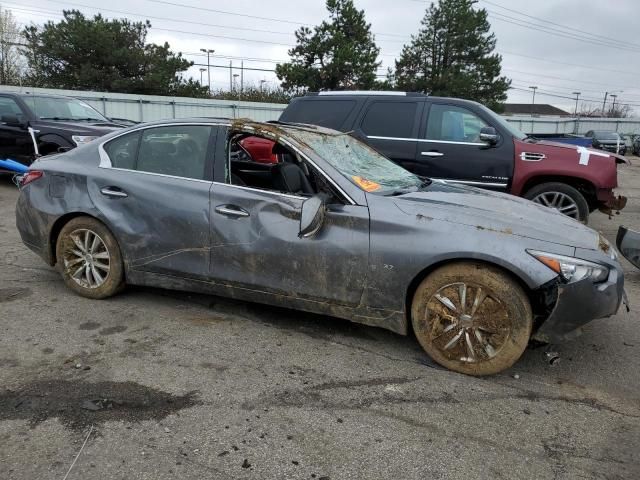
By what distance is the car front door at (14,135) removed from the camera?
31.7ft

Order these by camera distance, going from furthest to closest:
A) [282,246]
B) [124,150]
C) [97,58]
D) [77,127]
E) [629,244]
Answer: [97,58] < [77,127] < [629,244] < [124,150] < [282,246]

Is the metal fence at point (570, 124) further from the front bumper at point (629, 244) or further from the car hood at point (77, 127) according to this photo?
the front bumper at point (629, 244)

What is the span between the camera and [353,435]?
9.00ft

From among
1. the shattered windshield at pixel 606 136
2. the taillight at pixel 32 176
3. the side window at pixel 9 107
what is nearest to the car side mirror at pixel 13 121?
the side window at pixel 9 107

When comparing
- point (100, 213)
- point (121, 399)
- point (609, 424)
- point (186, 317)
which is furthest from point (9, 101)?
point (609, 424)

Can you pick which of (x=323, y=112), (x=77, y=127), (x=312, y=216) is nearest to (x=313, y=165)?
(x=312, y=216)

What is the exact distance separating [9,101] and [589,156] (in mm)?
10043

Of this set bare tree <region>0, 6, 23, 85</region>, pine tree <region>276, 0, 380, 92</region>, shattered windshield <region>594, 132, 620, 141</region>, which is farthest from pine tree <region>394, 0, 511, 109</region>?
bare tree <region>0, 6, 23, 85</region>

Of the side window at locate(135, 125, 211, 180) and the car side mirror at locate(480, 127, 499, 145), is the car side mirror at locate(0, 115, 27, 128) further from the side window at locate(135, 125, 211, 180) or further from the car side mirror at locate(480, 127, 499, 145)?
the car side mirror at locate(480, 127, 499, 145)

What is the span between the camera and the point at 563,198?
23.4ft

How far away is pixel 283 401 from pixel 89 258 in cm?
237

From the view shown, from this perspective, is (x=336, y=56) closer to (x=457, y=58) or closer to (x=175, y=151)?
(x=457, y=58)

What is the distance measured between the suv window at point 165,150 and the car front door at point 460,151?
3.93 metres

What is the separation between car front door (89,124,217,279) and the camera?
4.00 metres
